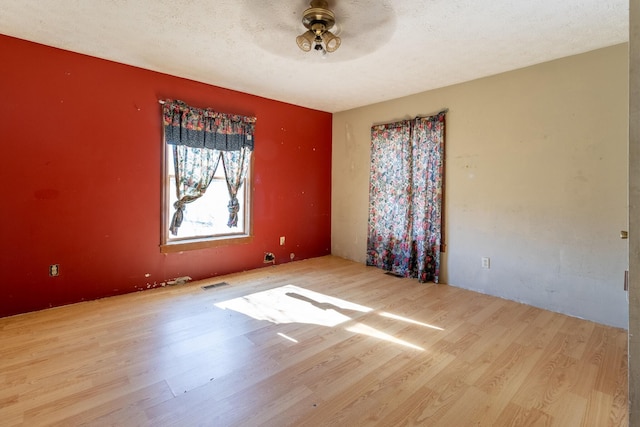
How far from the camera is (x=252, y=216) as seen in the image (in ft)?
14.4

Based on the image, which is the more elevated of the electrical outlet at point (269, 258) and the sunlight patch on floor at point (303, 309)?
the electrical outlet at point (269, 258)

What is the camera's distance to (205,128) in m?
3.79

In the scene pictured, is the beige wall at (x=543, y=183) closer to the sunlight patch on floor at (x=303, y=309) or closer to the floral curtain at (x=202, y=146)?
the sunlight patch on floor at (x=303, y=309)

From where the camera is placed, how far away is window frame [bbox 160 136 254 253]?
3.61 meters

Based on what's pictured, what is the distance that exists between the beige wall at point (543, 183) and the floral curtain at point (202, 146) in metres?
2.34

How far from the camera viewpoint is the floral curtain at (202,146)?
359 centimetres

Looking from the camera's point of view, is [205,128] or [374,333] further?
[205,128]

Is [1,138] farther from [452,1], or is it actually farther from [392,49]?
[452,1]

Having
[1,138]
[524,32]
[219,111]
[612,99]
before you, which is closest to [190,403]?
[1,138]

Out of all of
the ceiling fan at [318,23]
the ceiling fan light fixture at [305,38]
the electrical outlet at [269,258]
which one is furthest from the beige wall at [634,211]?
the electrical outlet at [269,258]

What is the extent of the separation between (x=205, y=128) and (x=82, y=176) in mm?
1357

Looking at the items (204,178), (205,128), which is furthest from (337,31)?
(204,178)

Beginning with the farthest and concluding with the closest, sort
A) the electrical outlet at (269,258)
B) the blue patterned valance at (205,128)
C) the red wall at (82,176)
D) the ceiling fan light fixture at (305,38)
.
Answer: the electrical outlet at (269,258)
the blue patterned valance at (205,128)
the red wall at (82,176)
the ceiling fan light fixture at (305,38)

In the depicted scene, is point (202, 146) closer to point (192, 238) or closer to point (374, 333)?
point (192, 238)
